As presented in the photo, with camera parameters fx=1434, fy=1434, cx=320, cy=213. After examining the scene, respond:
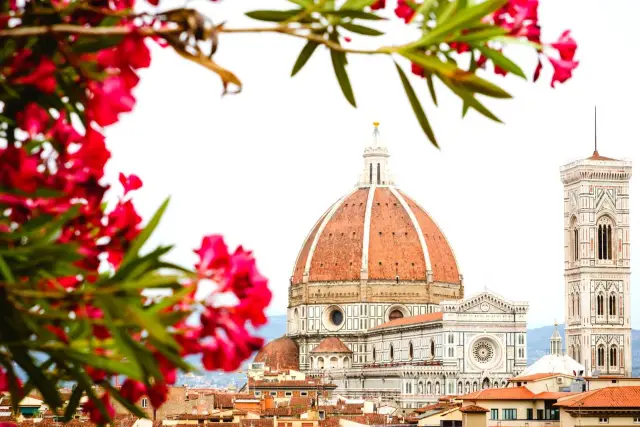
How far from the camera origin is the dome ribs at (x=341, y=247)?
96375 millimetres

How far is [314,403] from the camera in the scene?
59.6m

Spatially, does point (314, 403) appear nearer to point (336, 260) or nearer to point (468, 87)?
point (336, 260)

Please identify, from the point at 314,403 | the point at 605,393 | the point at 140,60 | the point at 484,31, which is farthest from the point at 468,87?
the point at 314,403

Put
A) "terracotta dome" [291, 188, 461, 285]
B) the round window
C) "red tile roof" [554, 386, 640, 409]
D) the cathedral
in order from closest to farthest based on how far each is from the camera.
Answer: "red tile roof" [554, 386, 640, 409], the cathedral, "terracotta dome" [291, 188, 461, 285], the round window

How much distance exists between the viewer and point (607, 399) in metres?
39.7

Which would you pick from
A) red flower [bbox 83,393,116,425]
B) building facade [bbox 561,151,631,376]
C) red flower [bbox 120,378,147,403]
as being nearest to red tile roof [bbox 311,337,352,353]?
building facade [bbox 561,151,631,376]

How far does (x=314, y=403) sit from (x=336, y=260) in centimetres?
3788

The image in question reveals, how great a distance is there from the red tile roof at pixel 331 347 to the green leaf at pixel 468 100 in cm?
9142

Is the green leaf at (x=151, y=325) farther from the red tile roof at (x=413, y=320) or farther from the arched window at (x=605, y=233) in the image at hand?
the arched window at (x=605, y=233)

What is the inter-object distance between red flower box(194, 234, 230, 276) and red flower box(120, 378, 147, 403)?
0.78 ft

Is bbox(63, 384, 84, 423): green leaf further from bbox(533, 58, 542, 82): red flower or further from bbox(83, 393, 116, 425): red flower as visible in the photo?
bbox(533, 58, 542, 82): red flower

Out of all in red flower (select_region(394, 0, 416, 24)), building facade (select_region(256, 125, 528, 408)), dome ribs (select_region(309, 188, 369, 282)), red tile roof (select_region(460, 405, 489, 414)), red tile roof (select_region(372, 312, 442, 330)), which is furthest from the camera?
dome ribs (select_region(309, 188, 369, 282))

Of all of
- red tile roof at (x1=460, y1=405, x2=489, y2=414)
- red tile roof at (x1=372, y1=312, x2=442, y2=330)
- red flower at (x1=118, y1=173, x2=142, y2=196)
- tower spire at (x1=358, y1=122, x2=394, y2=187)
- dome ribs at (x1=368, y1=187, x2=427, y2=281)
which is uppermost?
tower spire at (x1=358, y1=122, x2=394, y2=187)

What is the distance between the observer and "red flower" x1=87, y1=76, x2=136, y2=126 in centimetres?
235
